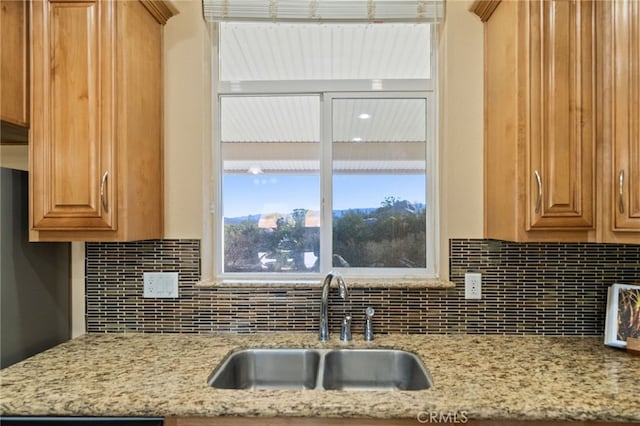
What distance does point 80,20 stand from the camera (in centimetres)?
138

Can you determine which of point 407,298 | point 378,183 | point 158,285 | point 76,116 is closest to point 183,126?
point 76,116

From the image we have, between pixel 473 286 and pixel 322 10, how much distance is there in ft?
4.79

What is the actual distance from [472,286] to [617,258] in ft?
2.13

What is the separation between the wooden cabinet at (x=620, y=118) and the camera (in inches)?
50.6

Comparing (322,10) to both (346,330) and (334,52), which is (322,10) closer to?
(334,52)

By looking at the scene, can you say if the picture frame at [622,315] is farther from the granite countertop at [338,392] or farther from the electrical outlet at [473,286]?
the electrical outlet at [473,286]

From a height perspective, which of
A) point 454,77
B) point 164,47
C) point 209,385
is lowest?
point 209,385

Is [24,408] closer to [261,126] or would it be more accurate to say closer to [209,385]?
[209,385]

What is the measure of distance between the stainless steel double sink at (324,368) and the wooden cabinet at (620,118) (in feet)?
3.02

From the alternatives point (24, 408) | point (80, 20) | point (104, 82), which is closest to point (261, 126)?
point (104, 82)

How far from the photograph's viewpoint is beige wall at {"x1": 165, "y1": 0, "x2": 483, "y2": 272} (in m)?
1.72

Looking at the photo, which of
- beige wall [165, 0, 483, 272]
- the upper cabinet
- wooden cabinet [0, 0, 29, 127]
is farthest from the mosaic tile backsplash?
wooden cabinet [0, 0, 29, 127]

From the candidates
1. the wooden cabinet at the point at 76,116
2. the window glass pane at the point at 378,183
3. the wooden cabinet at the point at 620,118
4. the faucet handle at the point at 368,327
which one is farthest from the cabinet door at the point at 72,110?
the wooden cabinet at the point at 620,118

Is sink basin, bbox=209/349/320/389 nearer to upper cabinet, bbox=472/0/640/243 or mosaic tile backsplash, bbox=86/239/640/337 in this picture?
mosaic tile backsplash, bbox=86/239/640/337
